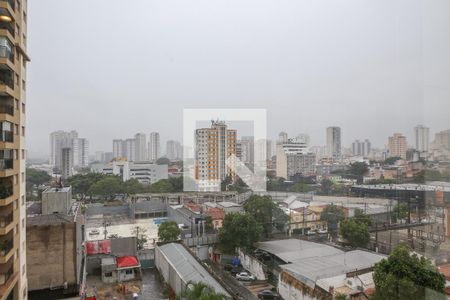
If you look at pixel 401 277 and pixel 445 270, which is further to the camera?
pixel 401 277

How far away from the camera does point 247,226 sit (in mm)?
4715

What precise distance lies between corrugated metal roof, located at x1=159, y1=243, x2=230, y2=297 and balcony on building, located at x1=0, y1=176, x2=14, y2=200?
1.75 meters

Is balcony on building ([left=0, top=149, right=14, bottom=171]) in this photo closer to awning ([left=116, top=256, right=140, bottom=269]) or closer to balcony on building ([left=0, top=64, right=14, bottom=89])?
balcony on building ([left=0, top=64, right=14, bottom=89])

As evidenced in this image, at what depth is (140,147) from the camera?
733 inches

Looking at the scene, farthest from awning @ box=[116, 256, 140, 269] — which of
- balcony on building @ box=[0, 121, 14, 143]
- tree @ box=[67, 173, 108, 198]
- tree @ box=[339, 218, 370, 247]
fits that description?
tree @ box=[67, 173, 108, 198]

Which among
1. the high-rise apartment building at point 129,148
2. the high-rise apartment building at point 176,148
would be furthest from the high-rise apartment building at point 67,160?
the high-rise apartment building at point 176,148

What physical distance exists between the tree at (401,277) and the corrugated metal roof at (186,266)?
1.26 meters

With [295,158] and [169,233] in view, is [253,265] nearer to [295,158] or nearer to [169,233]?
[169,233]

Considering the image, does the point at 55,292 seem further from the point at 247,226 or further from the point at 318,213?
the point at 318,213

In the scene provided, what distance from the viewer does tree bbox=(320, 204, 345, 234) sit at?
630 cm

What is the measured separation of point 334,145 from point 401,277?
379 inches

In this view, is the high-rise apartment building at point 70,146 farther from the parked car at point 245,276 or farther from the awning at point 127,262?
the parked car at point 245,276

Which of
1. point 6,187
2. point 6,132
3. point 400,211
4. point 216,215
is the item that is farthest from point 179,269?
point 400,211

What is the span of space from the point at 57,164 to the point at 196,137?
11.7m
